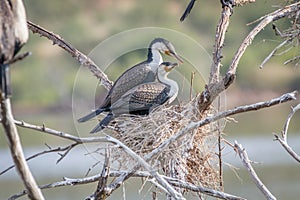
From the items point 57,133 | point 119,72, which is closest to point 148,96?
point 57,133

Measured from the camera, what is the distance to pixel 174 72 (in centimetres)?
448

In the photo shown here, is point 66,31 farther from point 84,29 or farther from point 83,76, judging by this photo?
point 83,76

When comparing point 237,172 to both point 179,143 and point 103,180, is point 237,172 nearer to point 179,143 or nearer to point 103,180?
point 179,143

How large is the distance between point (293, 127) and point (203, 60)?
11578 mm

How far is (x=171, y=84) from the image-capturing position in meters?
4.39

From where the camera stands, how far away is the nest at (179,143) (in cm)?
389

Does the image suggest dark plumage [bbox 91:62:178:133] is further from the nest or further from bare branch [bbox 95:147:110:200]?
bare branch [bbox 95:147:110:200]

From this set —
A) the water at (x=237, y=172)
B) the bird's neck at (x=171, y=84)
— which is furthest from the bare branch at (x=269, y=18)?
the water at (x=237, y=172)

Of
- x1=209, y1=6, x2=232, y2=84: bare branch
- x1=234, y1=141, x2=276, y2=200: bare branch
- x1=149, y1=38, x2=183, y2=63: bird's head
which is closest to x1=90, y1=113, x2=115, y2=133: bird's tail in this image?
x1=149, y1=38, x2=183, y2=63: bird's head

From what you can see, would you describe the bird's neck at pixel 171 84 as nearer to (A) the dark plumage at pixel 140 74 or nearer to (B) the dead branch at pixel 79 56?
(A) the dark plumage at pixel 140 74

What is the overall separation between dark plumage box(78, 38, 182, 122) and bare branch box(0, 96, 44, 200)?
5.47 feet

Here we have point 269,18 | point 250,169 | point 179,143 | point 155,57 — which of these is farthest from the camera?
point 155,57

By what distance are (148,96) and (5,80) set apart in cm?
192

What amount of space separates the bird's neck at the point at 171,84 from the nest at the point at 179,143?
9.6 inches
